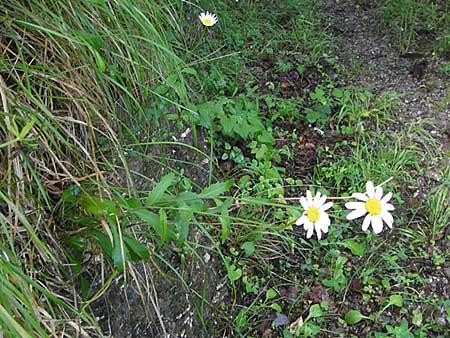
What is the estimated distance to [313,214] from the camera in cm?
124

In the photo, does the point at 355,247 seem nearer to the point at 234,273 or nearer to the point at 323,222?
the point at 234,273

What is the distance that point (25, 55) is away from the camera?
132 centimetres

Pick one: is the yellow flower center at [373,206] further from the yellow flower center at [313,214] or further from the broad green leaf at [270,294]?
the broad green leaf at [270,294]

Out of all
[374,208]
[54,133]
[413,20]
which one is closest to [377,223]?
[374,208]

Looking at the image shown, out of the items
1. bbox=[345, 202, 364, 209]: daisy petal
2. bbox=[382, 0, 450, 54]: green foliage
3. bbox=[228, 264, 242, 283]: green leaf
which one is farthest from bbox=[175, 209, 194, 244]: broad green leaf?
bbox=[382, 0, 450, 54]: green foliage

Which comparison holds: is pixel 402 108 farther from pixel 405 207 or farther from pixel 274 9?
pixel 274 9

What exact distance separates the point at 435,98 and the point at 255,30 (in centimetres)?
85

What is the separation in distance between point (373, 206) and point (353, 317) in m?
0.58

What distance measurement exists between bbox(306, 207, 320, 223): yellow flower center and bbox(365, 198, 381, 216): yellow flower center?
Answer: 116mm

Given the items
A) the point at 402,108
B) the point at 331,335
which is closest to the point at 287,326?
the point at 331,335

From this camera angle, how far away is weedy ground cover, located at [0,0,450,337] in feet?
3.85

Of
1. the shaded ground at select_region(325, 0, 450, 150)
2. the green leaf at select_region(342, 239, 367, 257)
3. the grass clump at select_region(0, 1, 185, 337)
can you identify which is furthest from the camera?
the shaded ground at select_region(325, 0, 450, 150)

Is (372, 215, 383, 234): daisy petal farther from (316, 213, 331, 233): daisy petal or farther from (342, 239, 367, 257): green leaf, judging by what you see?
(342, 239, 367, 257): green leaf

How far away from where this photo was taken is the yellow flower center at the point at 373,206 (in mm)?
1259
